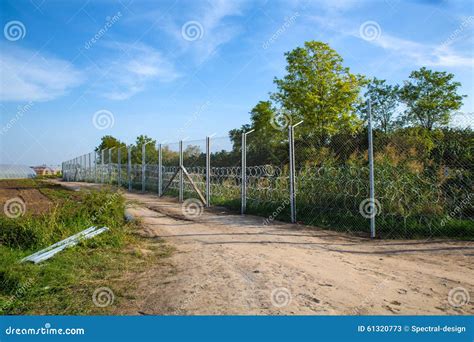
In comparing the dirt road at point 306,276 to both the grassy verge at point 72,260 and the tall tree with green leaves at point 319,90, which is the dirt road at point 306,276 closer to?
the grassy verge at point 72,260

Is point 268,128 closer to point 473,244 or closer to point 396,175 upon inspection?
point 396,175

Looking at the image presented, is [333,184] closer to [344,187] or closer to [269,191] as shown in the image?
[344,187]

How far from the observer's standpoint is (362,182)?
28.8 ft

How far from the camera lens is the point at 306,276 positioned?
15.9 ft

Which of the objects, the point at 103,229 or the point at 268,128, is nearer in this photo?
the point at 103,229

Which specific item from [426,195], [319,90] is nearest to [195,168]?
[426,195]

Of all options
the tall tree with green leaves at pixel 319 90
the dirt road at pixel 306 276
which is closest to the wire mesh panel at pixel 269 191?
the dirt road at pixel 306 276

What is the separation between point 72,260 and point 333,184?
6.16m

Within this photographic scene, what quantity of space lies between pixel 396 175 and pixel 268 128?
2567 centimetres

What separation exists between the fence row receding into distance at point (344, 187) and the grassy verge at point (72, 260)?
3.90 m

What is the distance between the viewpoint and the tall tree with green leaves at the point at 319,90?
31188 millimetres

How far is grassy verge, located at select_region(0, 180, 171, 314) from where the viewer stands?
443cm

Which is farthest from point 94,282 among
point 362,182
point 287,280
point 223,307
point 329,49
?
point 329,49

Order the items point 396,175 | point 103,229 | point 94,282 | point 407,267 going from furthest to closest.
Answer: point 396,175, point 103,229, point 407,267, point 94,282
